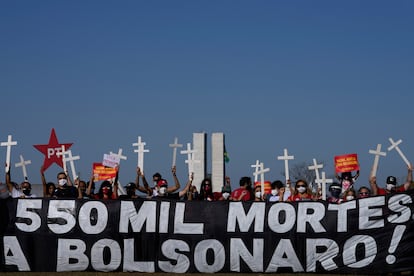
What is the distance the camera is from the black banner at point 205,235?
14836mm

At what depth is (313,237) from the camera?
49.3ft

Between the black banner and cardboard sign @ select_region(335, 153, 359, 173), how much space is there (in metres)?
3.35

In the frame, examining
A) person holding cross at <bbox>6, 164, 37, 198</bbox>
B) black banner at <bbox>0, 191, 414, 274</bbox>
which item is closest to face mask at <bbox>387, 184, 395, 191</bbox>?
black banner at <bbox>0, 191, 414, 274</bbox>

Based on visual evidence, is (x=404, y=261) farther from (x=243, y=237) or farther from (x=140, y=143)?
(x=140, y=143)

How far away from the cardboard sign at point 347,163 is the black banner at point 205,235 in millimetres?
3347

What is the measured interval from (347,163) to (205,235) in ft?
15.5

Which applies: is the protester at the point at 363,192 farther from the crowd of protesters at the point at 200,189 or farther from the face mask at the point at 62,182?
the face mask at the point at 62,182

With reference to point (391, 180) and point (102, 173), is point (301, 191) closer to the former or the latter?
point (391, 180)

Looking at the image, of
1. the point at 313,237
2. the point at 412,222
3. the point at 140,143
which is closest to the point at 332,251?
the point at 313,237

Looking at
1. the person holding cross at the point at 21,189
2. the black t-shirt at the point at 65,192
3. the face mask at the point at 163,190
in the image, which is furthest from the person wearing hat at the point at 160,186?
the person holding cross at the point at 21,189

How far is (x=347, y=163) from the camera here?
18391mm

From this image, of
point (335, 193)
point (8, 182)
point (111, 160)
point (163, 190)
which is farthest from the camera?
point (111, 160)

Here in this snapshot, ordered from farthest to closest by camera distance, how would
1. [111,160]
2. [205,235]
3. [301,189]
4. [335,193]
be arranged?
1. [111,160]
2. [335,193]
3. [301,189]
4. [205,235]

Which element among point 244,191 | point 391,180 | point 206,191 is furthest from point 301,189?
point 206,191
